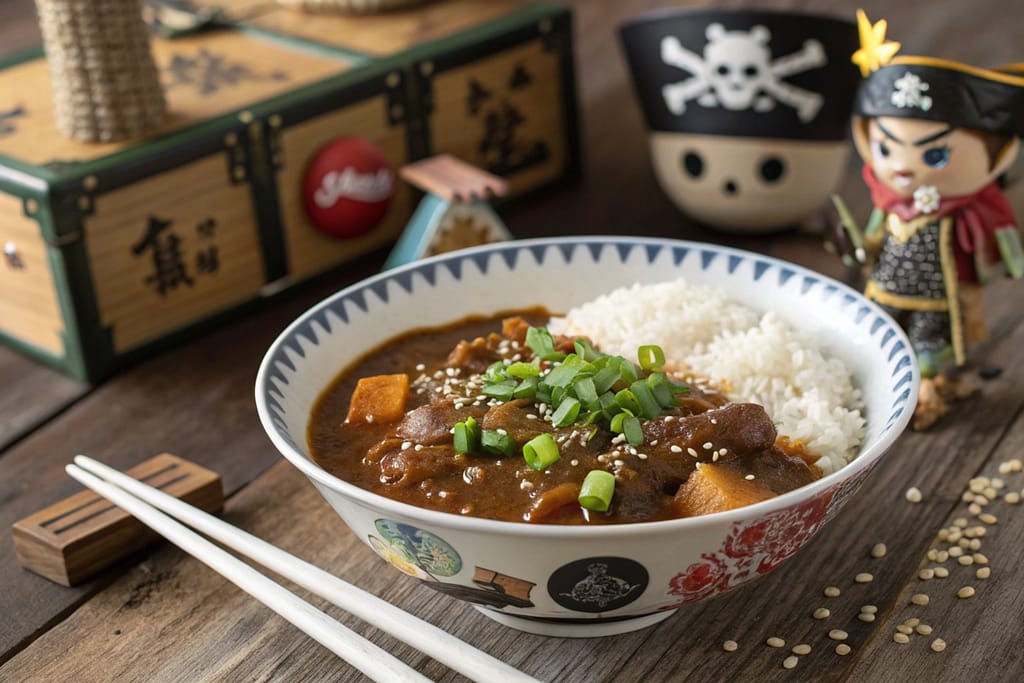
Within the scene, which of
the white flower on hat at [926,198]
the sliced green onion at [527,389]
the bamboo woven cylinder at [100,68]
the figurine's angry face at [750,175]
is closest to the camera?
the sliced green onion at [527,389]

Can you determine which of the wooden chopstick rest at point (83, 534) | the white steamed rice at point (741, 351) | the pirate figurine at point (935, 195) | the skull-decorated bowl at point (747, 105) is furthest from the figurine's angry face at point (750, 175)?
the wooden chopstick rest at point (83, 534)

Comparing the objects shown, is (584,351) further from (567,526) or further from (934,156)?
(934,156)

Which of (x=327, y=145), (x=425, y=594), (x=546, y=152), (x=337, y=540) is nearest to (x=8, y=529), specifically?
(x=337, y=540)

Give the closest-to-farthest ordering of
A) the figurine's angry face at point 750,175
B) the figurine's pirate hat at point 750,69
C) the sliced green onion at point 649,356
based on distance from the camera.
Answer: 1. the sliced green onion at point 649,356
2. the figurine's pirate hat at point 750,69
3. the figurine's angry face at point 750,175

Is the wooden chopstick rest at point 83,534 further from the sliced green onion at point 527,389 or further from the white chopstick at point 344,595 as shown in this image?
the sliced green onion at point 527,389

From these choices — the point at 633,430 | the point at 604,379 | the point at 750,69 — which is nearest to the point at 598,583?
the point at 633,430

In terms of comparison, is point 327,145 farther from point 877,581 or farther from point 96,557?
point 877,581

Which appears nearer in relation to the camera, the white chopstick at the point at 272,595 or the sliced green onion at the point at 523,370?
the white chopstick at the point at 272,595
